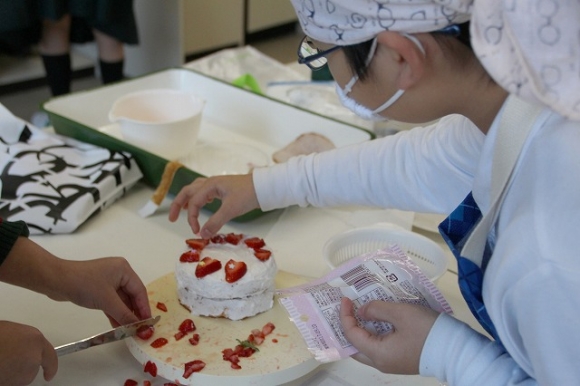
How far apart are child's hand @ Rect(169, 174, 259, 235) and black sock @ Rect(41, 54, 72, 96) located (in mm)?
2038

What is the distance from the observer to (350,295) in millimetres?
833

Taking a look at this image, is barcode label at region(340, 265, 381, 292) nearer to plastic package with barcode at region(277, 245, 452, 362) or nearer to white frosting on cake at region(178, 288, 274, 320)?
plastic package with barcode at region(277, 245, 452, 362)

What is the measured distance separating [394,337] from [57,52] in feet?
8.15

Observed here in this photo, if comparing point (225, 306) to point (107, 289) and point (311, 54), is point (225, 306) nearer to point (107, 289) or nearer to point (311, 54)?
point (107, 289)

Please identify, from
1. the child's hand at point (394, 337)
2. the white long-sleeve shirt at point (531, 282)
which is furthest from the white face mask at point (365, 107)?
the child's hand at point (394, 337)

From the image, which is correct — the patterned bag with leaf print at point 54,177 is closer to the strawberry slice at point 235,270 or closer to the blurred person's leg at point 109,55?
the strawberry slice at point 235,270

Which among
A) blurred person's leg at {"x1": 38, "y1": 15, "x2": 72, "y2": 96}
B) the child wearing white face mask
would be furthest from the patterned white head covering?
blurred person's leg at {"x1": 38, "y1": 15, "x2": 72, "y2": 96}

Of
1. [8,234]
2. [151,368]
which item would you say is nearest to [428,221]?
[151,368]

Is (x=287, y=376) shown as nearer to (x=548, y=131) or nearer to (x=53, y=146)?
(x=548, y=131)

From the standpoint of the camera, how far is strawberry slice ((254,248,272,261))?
90cm

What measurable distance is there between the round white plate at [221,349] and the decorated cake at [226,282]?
0.05 ft

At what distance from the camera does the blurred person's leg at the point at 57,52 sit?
9.06 ft

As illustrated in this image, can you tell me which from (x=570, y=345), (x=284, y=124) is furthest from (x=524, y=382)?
(x=284, y=124)

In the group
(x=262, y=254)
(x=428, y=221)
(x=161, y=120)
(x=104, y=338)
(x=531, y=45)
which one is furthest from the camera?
(x=161, y=120)
